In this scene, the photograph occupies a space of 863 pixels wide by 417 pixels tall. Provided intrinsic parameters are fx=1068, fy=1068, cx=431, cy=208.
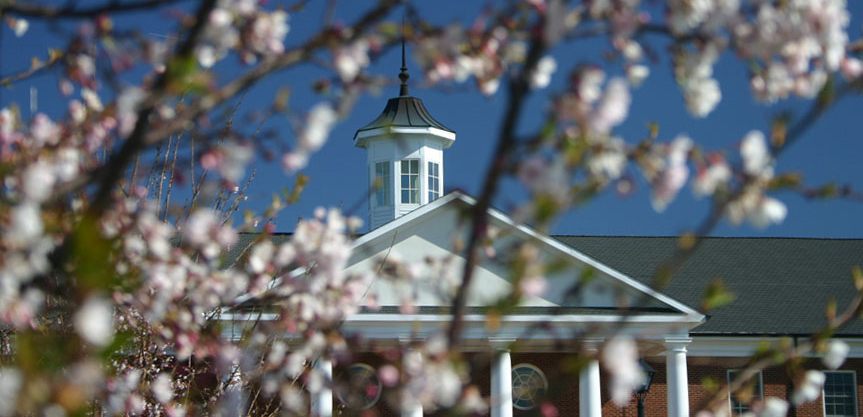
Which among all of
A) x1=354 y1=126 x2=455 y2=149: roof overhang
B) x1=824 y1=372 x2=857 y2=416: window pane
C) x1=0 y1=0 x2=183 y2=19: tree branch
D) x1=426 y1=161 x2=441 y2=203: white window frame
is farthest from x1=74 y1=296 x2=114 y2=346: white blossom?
x1=426 y1=161 x2=441 y2=203: white window frame

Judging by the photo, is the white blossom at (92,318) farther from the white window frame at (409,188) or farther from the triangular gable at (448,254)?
the white window frame at (409,188)

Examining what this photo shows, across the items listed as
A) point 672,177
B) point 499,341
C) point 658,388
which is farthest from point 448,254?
point 672,177

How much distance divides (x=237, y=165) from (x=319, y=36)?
528 millimetres

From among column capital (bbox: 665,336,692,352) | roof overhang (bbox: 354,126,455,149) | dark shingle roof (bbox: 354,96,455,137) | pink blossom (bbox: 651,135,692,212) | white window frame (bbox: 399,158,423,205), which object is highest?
dark shingle roof (bbox: 354,96,455,137)

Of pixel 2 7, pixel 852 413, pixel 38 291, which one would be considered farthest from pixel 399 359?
pixel 852 413

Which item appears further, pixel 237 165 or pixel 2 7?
pixel 237 165

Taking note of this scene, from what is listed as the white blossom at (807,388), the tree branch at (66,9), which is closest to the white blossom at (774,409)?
the white blossom at (807,388)

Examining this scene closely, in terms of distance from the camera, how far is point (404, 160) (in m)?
31.7

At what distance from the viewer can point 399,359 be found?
300cm

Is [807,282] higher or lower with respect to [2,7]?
Result: higher

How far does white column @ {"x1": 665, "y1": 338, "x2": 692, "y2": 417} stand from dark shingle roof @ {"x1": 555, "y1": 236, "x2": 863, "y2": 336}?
2.20 m

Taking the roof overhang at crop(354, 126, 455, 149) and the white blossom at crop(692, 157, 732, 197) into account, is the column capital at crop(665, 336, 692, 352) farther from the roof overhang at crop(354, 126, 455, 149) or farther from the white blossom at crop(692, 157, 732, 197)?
the white blossom at crop(692, 157, 732, 197)

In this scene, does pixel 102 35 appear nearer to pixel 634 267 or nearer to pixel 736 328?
pixel 736 328

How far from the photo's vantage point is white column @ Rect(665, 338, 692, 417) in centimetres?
2292
